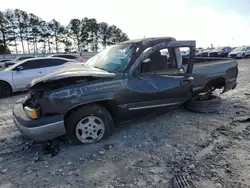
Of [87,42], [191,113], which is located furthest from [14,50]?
[191,113]

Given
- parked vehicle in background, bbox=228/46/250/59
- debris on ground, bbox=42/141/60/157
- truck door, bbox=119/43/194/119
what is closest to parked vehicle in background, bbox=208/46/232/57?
parked vehicle in background, bbox=228/46/250/59

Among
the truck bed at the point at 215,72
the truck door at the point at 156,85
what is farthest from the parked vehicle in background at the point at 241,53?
the truck door at the point at 156,85

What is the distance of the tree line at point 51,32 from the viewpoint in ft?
150

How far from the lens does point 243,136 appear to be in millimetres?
3574

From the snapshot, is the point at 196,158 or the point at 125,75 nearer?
the point at 196,158

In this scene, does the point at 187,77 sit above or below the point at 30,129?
above

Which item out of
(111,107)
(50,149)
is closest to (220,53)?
(111,107)

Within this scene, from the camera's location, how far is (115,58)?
395 centimetres

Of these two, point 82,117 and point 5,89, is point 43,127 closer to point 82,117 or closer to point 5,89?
point 82,117

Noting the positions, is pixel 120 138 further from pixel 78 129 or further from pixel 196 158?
pixel 196 158

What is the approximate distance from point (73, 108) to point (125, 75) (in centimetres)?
105

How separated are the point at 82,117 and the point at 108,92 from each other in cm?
59

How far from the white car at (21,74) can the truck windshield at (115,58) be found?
4.48 meters

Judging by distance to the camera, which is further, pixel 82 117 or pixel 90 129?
pixel 90 129
